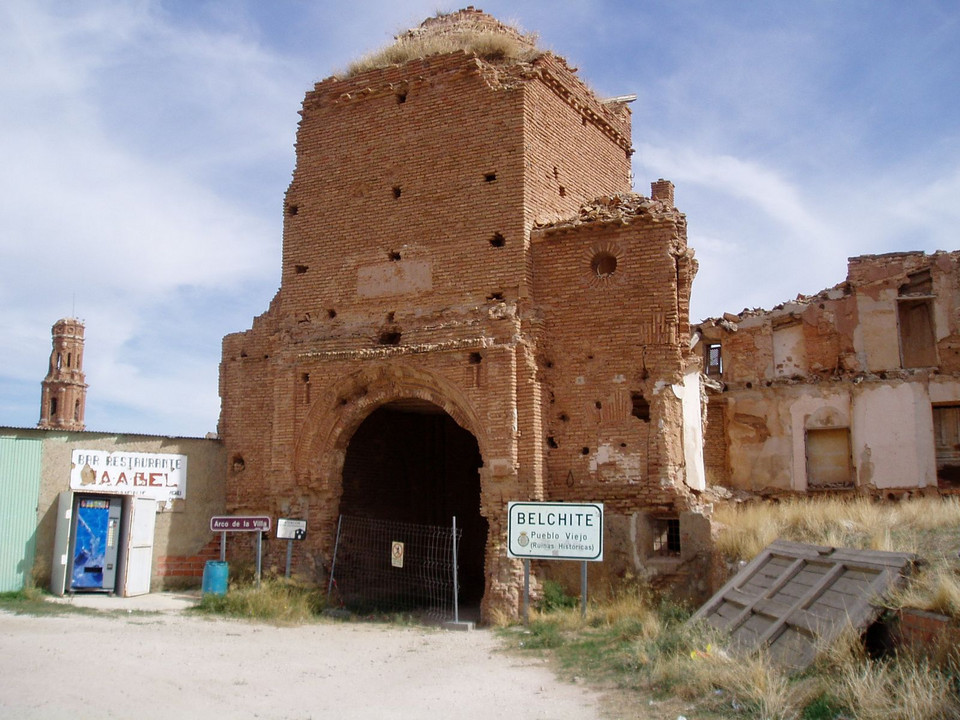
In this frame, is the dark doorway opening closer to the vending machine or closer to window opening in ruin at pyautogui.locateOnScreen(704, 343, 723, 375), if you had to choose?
the vending machine

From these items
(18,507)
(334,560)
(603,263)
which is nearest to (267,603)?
(334,560)

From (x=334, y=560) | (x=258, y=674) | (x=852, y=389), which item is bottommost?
(x=258, y=674)

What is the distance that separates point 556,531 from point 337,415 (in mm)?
5331

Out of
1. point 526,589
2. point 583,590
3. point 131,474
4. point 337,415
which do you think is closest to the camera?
point 583,590

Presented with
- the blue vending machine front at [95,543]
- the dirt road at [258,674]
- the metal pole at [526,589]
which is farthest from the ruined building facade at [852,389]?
the blue vending machine front at [95,543]

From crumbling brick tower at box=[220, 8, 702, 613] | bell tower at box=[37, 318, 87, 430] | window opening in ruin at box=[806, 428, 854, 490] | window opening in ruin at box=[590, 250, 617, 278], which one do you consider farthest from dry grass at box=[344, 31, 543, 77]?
bell tower at box=[37, 318, 87, 430]

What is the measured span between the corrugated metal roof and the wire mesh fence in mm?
6306

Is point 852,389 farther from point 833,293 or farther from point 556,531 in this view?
point 556,531

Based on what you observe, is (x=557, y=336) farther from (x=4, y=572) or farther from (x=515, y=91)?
(x=4, y=572)

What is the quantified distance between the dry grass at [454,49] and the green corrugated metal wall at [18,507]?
29.8 feet

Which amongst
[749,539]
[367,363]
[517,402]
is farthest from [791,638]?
[367,363]

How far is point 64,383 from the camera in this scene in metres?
49.9

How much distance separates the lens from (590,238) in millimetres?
14539

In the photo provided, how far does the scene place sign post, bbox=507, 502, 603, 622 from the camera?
1202 cm
